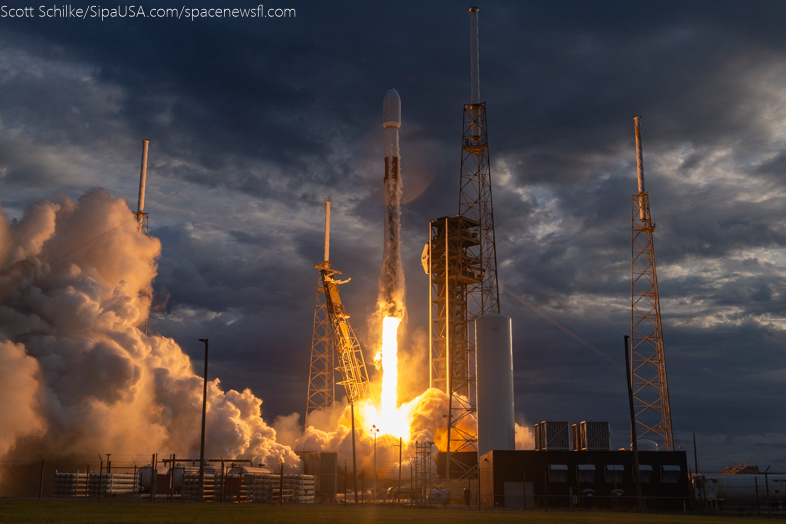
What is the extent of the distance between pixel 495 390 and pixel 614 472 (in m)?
10.7

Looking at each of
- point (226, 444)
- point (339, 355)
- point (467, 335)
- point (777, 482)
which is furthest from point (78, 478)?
point (777, 482)

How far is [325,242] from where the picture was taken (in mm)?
82625

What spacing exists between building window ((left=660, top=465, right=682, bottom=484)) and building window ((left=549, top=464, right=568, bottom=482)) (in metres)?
7.36

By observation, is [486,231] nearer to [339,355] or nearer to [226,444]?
[339,355]

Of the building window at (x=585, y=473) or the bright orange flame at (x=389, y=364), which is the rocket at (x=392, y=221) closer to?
the bright orange flame at (x=389, y=364)

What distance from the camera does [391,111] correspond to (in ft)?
237

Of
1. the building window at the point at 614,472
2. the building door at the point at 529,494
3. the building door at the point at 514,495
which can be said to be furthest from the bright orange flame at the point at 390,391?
the building window at the point at 614,472

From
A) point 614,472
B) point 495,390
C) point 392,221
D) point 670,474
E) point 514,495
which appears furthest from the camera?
point 392,221

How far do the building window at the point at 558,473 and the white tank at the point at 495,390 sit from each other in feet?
15.0

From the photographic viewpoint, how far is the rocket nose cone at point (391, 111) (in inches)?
2835

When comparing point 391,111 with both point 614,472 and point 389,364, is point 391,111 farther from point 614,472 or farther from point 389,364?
point 614,472

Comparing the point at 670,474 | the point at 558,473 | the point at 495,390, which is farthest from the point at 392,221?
the point at 670,474

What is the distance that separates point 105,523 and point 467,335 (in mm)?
61539

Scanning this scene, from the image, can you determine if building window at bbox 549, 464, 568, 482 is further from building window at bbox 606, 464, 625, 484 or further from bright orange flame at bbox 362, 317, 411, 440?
bright orange flame at bbox 362, 317, 411, 440
